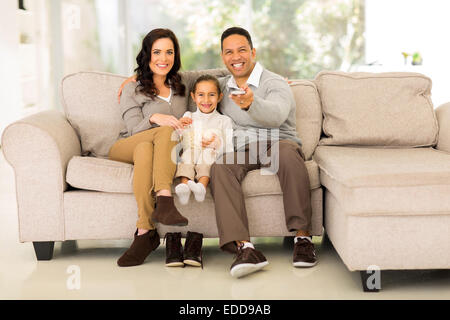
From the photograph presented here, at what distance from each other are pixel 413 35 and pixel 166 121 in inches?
206

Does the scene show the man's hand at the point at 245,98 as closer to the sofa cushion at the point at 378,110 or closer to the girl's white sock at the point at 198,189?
the girl's white sock at the point at 198,189

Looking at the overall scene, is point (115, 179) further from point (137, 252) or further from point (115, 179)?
point (137, 252)

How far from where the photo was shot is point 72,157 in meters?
2.70

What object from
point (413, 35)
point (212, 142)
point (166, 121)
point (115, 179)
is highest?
point (413, 35)

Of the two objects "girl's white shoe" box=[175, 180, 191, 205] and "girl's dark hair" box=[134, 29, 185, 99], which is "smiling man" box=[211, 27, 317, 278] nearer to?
"girl's white shoe" box=[175, 180, 191, 205]

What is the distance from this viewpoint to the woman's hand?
2732mm

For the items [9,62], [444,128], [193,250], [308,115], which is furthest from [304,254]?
[9,62]

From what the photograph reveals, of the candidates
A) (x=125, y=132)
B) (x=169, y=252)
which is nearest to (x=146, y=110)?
(x=125, y=132)

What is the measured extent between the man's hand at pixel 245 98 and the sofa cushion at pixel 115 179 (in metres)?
0.32

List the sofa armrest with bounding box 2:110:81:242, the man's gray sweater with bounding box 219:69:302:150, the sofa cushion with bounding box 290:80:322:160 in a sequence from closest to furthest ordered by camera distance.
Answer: the sofa armrest with bounding box 2:110:81:242
the man's gray sweater with bounding box 219:69:302:150
the sofa cushion with bounding box 290:80:322:160

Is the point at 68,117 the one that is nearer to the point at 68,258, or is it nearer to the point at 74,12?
the point at 68,258

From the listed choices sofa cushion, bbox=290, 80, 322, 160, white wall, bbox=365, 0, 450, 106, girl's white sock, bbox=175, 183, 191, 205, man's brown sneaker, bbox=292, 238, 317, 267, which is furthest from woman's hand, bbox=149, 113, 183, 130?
white wall, bbox=365, 0, 450, 106

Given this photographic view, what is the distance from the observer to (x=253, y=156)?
2654 millimetres

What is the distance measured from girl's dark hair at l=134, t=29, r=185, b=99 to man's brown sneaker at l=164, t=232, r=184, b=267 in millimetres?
716
